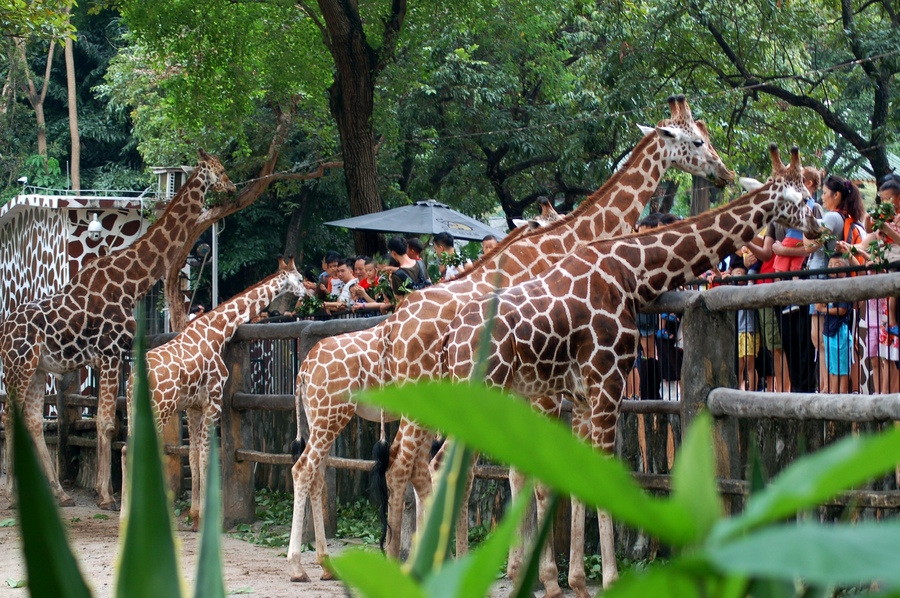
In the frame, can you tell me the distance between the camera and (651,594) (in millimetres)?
482

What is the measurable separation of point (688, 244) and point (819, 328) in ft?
2.68

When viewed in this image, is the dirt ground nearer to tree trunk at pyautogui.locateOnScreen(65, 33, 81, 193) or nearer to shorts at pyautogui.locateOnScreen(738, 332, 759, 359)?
shorts at pyautogui.locateOnScreen(738, 332, 759, 359)

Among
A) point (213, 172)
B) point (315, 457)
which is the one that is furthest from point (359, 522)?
point (213, 172)

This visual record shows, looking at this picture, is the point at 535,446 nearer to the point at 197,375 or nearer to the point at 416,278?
the point at 197,375

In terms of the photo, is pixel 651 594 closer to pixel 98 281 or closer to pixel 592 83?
pixel 98 281

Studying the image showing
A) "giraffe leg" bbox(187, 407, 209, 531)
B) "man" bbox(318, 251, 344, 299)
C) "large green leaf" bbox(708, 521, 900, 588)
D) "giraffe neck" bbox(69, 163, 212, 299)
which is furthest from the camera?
"man" bbox(318, 251, 344, 299)

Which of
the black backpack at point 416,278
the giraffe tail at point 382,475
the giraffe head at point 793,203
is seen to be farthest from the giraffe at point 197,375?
the giraffe head at point 793,203

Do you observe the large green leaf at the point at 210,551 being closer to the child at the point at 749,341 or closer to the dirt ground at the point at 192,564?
the dirt ground at the point at 192,564

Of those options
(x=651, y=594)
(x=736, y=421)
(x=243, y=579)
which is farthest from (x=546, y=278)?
(x=651, y=594)

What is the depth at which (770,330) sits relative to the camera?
229 inches

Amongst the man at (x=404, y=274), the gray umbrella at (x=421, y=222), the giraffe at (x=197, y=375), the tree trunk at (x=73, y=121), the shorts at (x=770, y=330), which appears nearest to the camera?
the shorts at (x=770, y=330)

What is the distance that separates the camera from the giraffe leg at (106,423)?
1021 centimetres

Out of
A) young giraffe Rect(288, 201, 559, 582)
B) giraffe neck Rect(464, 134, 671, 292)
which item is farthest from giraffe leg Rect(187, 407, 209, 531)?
giraffe neck Rect(464, 134, 671, 292)

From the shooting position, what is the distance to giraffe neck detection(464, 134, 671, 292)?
21.4 feet
